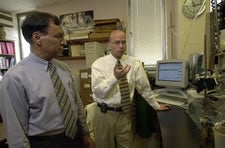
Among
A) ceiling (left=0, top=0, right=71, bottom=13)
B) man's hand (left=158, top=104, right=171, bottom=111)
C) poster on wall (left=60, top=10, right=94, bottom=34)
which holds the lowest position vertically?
man's hand (left=158, top=104, right=171, bottom=111)

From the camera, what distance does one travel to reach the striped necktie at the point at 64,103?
4.04ft

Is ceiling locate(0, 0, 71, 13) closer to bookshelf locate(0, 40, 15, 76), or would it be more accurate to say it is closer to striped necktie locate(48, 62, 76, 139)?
bookshelf locate(0, 40, 15, 76)

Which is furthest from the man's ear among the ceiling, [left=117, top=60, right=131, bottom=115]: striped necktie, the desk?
the ceiling

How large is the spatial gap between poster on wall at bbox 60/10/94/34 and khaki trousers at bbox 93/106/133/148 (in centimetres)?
219

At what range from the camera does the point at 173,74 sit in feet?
7.64

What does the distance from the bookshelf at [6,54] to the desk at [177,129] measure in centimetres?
391

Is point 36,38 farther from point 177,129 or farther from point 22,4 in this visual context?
point 22,4

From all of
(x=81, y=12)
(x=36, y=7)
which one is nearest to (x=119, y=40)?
(x=81, y=12)

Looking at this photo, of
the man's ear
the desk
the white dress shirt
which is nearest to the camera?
the man's ear

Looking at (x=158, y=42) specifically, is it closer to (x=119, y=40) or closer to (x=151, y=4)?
(x=151, y=4)

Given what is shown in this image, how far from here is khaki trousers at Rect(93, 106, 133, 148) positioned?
1.98 m

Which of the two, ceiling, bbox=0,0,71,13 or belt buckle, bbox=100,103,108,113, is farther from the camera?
ceiling, bbox=0,0,71,13

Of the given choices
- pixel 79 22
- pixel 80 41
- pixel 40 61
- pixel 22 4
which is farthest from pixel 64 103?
pixel 22 4

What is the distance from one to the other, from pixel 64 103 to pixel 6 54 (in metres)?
3.93
